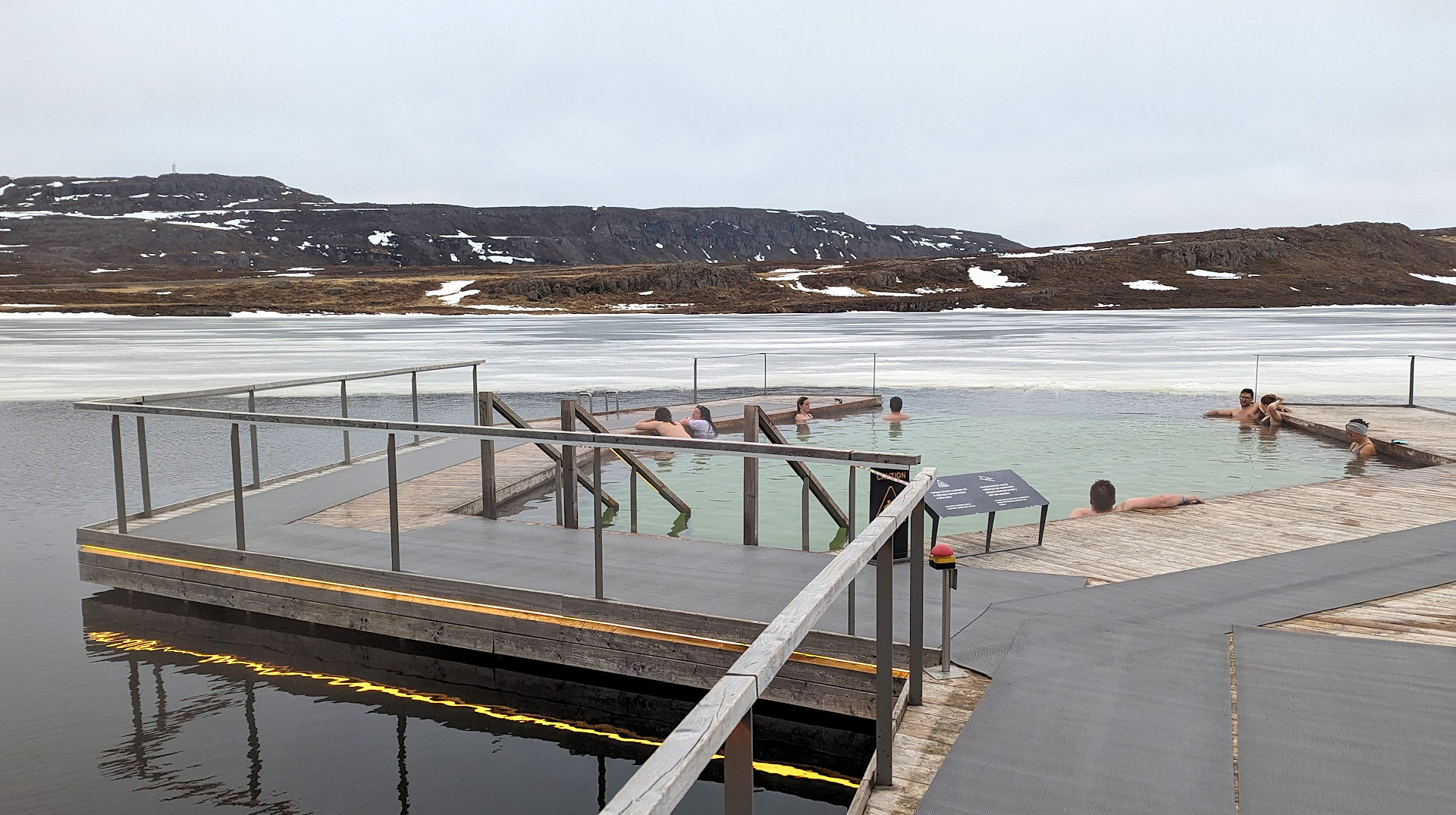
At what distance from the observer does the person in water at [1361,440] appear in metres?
12.1

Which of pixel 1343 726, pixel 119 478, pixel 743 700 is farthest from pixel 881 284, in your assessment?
pixel 743 700

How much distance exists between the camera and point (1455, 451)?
1129 centimetres

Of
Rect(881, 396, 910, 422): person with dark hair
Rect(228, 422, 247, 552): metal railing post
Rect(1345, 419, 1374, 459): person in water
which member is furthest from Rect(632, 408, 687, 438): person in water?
Rect(1345, 419, 1374, 459): person in water

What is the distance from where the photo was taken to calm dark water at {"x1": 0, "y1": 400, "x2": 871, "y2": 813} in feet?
16.0

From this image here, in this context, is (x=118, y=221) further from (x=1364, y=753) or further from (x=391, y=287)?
(x=1364, y=753)

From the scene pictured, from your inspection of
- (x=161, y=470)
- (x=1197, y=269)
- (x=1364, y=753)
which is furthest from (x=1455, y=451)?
(x=1197, y=269)

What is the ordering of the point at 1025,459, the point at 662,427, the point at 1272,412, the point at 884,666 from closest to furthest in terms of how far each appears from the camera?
the point at 884,666
the point at 662,427
the point at 1025,459
the point at 1272,412

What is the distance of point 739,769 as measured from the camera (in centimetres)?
184

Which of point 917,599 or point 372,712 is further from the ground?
point 917,599

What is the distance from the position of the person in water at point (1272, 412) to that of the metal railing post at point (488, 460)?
1210cm

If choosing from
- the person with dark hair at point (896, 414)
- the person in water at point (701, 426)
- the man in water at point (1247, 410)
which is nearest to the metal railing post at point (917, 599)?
the person in water at point (701, 426)

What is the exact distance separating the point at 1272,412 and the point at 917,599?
44.3ft

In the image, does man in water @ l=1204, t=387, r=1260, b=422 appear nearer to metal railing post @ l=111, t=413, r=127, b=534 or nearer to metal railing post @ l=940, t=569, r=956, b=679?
metal railing post @ l=940, t=569, r=956, b=679

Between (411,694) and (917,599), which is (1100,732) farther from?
(411,694)
